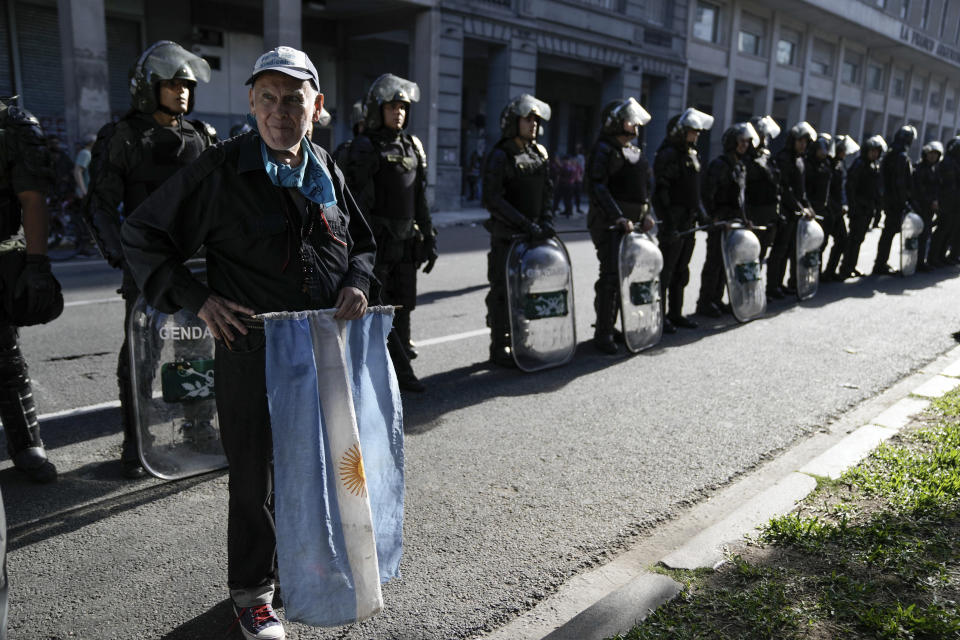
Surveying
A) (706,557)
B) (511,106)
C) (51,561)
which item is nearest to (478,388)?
(511,106)

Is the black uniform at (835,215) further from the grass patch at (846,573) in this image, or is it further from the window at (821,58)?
the window at (821,58)

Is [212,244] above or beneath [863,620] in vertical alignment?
above

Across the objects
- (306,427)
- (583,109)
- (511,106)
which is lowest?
(306,427)

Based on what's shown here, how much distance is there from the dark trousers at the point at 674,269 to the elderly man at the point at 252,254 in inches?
208

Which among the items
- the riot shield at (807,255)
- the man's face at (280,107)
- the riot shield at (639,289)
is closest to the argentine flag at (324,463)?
the man's face at (280,107)

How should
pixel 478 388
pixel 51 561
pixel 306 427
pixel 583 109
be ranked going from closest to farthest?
pixel 306 427, pixel 51 561, pixel 478 388, pixel 583 109

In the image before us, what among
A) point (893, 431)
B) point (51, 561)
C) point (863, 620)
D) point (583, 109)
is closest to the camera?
point (863, 620)

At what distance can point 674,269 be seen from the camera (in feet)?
25.2

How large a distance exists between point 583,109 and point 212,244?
1179 inches

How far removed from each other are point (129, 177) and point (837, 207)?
972cm

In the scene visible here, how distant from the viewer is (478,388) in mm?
5570

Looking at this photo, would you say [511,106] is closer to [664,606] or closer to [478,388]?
[478,388]

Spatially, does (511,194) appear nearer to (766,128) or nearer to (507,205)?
(507,205)

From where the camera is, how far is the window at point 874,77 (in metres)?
41.7
